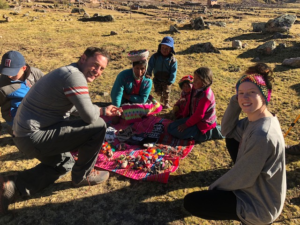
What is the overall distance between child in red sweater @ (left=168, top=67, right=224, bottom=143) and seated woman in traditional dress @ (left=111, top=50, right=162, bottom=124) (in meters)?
0.87

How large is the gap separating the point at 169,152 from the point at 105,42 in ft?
29.8

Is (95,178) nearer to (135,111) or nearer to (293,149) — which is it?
(135,111)

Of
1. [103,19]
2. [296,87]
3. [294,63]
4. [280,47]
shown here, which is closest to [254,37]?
[280,47]

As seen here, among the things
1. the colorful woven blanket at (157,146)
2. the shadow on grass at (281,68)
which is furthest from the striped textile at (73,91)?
the shadow on grass at (281,68)

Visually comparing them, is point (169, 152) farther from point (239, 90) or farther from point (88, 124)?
point (239, 90)

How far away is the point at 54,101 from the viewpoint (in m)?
2.47

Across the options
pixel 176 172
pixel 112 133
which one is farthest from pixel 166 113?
pixel 176 172

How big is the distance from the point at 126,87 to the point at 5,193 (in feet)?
9.54

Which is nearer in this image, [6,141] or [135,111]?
[6,141]

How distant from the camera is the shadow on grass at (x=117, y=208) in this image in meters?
2.78

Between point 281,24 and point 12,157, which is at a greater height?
point 281,24

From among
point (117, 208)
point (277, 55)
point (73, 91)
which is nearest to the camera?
point (73, 91)

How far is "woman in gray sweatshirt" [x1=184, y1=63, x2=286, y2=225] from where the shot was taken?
6.49 ft

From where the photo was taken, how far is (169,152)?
3971 millimetres
